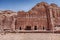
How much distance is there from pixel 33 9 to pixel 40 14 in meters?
3.34

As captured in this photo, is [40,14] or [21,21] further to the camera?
[40,14]

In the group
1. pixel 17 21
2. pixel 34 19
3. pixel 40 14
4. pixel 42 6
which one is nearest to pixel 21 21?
pixel 17 21

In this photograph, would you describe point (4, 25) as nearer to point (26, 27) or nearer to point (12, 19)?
point (12, 19)

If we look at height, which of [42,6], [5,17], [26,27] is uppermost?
[42,6]

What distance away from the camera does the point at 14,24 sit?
32.4m

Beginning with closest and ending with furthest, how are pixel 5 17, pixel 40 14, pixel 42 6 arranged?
pixel 5 17 → pixel 40 14 → pixel 42 6

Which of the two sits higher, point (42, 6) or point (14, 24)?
point (42, 6)

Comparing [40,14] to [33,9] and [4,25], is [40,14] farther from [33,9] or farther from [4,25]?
[4,25]

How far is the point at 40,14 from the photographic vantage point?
38938 mm

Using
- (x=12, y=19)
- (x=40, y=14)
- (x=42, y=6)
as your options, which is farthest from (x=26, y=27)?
(x=42, y=6)

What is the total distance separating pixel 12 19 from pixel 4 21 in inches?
79.4

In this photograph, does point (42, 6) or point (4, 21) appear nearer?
point (4, 21)

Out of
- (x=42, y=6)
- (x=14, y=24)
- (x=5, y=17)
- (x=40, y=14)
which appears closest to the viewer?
(x=14, y=24)

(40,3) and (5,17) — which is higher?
(40,3)
